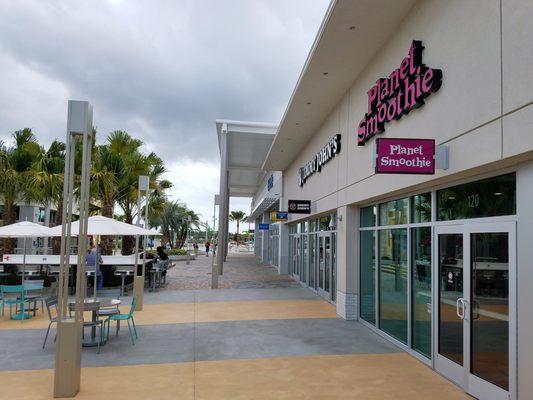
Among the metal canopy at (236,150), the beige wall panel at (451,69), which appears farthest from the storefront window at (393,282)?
the metal canopy at (236,150)

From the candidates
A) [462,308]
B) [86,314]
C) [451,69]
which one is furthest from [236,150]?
[462,308]

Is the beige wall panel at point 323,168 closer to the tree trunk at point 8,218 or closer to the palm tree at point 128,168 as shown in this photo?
the palm tree at point 128,168

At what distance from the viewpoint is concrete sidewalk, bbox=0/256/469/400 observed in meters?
5.57

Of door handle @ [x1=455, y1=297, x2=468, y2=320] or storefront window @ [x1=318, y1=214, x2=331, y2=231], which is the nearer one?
door handle @ [x1=455, y1=297, x2=468, y2=320]

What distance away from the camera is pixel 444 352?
6195 mm

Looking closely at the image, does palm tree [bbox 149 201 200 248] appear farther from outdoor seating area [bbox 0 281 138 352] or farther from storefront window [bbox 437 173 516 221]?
storefront window [bbox 437 173 516 221]

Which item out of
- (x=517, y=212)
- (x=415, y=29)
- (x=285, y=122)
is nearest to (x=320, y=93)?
(x=285, y=122)

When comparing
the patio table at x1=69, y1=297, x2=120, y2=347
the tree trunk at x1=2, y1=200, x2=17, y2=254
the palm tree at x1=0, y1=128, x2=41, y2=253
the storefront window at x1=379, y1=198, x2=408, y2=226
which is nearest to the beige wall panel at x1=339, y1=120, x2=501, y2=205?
the storefront window at x1=379, y1=198, x2=408, y2=226

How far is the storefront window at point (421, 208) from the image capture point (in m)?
6.89

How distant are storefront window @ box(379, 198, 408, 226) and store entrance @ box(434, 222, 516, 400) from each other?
4.43 feet

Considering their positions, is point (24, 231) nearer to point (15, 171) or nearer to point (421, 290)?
point (15, 171)

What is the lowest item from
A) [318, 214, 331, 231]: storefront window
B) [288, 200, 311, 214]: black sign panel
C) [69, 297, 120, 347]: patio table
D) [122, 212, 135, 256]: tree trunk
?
[69, 297, 120, 347]: patio table

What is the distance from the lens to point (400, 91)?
721cm

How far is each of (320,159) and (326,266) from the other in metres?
3.35
